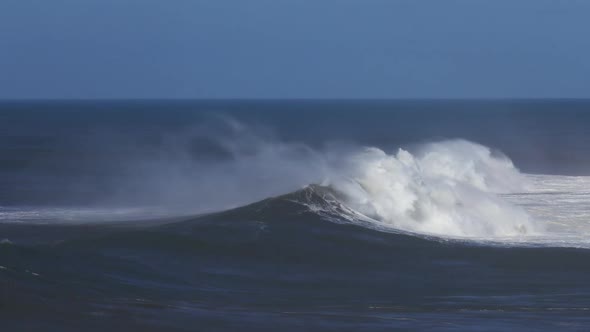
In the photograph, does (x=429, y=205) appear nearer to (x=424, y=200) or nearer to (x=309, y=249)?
(x=424, y=200)

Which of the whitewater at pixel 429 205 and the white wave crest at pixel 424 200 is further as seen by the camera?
the white wave crest at pixel 424 200

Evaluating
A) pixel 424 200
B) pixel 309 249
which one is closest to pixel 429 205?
pixel 424 200

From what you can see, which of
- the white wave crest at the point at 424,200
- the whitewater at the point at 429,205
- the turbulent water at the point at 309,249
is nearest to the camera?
the turbulent water at the point at 309,249

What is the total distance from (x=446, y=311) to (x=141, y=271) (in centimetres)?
674

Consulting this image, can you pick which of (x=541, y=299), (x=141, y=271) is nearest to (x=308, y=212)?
(x=141, y=271)

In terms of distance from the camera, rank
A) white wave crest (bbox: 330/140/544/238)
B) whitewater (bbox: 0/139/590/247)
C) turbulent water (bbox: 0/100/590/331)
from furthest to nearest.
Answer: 1. white wave crest (bbox: 330/140/544/238)
2. whitewater (bbox: 0/139/590/247)
3. turbulent water (bbox: 0/100/590/331)

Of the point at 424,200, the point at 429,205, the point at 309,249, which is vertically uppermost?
the point at 424,200

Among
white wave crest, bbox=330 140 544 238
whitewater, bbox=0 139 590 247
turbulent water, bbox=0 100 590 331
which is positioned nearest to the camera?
turbulent water, bbox=0 100 590 331

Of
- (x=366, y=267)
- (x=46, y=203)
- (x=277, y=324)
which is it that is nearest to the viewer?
(x=277, y=324)

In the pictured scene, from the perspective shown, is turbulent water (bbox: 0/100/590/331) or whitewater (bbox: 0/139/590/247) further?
whitewater (bbox: 0/139/590/247)

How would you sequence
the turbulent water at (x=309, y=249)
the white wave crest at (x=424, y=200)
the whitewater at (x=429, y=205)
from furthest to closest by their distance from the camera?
the white wave crest at (x=424, y=200), the whitewater at (x=429, y=205), the turbulent water at (x=309, y=249)

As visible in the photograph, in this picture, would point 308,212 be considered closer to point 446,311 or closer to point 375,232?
point 375,232

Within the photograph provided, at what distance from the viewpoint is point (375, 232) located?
29.6m

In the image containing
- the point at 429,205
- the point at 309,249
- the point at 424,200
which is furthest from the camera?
the point at 424,200
